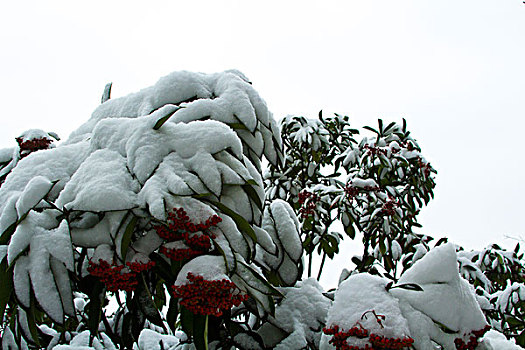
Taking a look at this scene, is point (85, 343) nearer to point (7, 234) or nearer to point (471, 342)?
point (7, 234)

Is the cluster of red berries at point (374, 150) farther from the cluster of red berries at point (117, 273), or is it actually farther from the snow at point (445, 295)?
the cluster of red berries at point (117, 273)

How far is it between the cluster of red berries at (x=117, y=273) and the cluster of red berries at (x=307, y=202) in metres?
2.21

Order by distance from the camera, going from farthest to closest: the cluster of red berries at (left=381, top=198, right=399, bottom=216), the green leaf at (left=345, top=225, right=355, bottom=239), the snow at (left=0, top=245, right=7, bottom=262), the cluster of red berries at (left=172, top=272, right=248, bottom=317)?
the green leaf at (left=345, top=225, right=355, bottom=239) → the cluster of red berries at (left=381, top=198, right=399, bottom=216) → the snow at (left=0, top=245, right=7, bottom=262) → the cluster of red berries at (left=172, top=272, right=248, bottom=317)

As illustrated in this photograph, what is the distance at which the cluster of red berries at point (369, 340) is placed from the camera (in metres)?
0.96

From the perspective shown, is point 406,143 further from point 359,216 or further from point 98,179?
point 98,179

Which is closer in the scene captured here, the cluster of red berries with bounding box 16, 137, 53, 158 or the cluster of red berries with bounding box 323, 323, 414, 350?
the cluster of red berries with bounding box 323, 323, 414, 350

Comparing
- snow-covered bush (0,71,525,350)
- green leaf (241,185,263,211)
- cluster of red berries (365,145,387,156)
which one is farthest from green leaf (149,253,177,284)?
cluster of red berries (365,145,387,156)

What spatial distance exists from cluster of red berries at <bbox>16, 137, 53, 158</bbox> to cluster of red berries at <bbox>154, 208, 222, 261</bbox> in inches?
28.0

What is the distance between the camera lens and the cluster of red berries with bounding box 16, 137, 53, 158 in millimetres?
1456

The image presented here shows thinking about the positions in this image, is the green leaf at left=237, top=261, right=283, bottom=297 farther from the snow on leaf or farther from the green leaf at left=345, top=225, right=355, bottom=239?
the green leaf at left=345, top=225, right=355, bottom=239

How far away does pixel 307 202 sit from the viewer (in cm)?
315

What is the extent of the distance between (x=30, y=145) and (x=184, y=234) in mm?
808

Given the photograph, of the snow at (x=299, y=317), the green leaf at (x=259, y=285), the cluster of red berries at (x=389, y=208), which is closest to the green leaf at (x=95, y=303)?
the green leaf at (x=259, y=285)

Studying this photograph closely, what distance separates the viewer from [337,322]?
1044 mm
